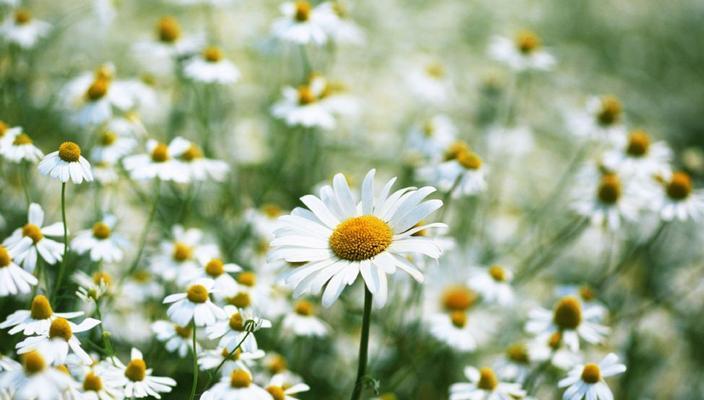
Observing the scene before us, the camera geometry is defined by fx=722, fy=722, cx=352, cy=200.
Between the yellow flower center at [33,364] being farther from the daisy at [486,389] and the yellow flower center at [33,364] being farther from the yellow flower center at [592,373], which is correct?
the yellow flower center at [592,373]

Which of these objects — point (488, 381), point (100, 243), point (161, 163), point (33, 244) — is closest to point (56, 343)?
point (33, 244)

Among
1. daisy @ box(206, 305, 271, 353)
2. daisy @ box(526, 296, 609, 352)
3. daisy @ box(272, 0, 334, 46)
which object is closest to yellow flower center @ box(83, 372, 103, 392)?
daisy @ box(206, 305, 271, 353)

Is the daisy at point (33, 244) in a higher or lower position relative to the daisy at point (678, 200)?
higher

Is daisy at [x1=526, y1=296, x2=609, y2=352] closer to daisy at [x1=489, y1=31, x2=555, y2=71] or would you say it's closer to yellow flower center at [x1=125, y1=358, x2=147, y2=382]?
yellow flower center at [x1=125, y1=358, x2=147, y2=382]

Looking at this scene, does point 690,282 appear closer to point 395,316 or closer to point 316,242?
point 395,316

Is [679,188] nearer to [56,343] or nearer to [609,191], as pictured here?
[609,191]

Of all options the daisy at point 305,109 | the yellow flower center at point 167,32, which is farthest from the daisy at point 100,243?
the yellow flower center at point 167,32
